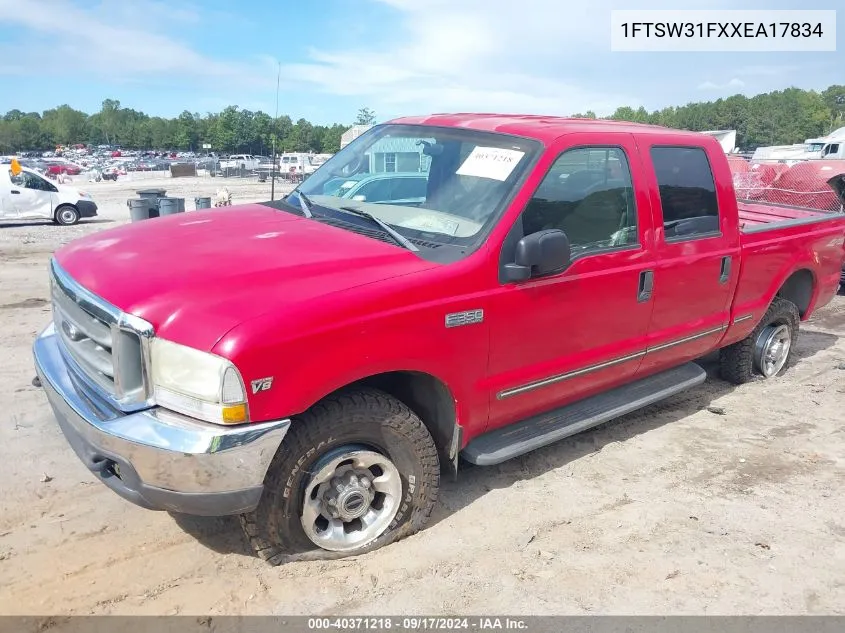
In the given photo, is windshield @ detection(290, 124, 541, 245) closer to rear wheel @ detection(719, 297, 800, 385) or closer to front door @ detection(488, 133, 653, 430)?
front door @ detection(488, 133, 653, 430)

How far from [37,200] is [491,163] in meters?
16.5

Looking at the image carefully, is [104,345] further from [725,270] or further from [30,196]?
[30,196]

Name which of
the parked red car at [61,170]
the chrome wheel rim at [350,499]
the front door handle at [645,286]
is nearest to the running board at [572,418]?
the chrome wheel rim at [350,499]

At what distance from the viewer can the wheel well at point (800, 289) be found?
5875 mm

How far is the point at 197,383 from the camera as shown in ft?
8.27

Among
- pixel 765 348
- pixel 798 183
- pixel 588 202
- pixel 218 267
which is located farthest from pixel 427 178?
pixel 798 183

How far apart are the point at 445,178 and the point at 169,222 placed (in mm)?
1617

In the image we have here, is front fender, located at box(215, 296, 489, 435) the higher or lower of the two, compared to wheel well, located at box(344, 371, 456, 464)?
higher

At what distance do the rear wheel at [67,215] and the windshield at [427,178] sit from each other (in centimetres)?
1501

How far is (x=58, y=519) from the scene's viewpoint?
3361mm

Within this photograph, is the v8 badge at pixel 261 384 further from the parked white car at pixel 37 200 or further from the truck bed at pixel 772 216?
the parked white car at pixel 37 200

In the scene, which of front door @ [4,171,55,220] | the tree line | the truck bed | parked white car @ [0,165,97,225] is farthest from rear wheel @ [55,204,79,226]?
the tree line

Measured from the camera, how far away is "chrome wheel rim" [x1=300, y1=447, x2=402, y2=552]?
117 inches

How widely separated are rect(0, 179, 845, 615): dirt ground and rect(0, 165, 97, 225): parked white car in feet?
45.0
